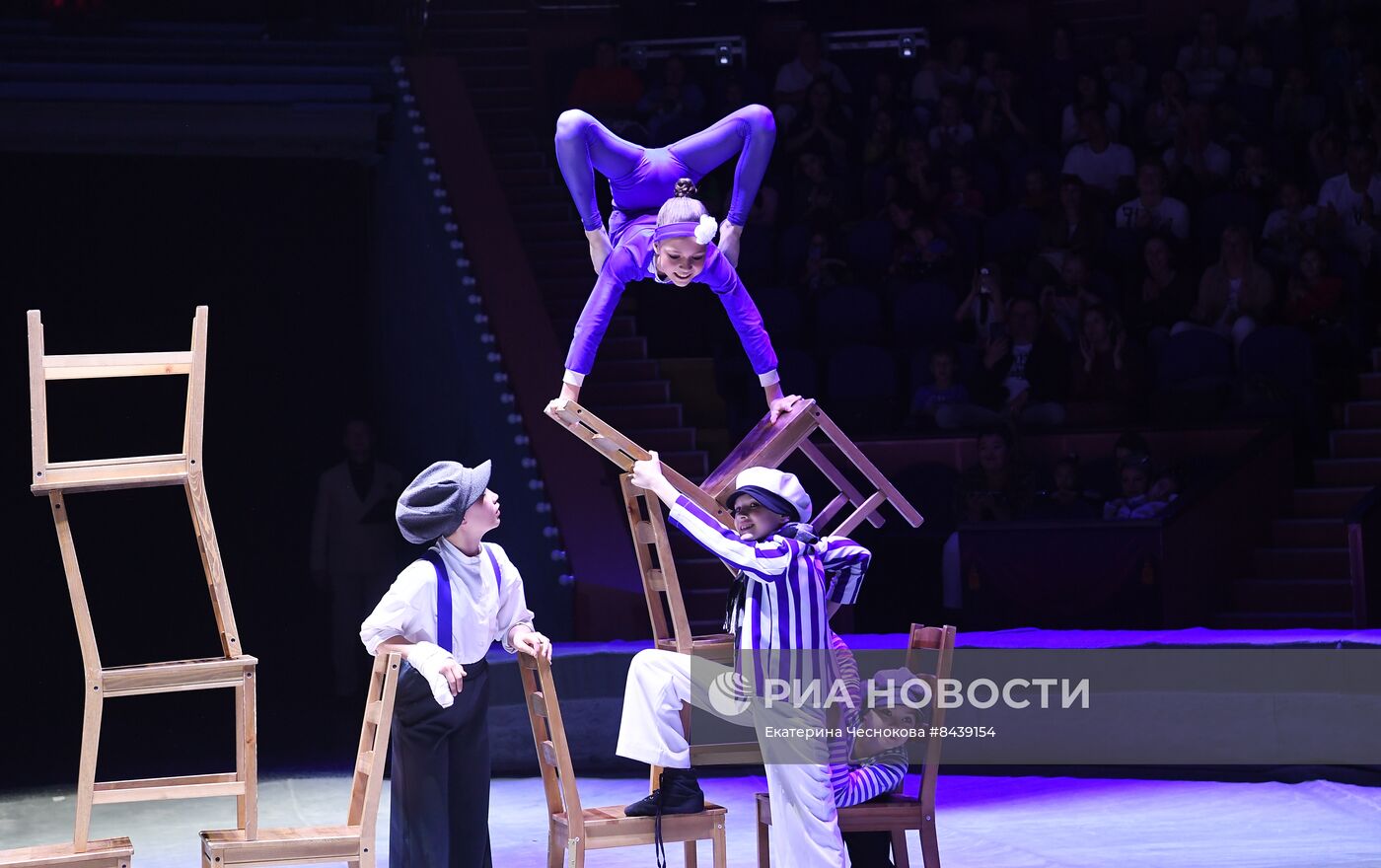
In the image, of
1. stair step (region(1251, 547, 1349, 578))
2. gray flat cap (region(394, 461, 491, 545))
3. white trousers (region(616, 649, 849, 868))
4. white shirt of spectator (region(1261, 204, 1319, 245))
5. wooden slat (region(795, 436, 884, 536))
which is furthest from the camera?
white shirt of spectator (region(1261, 204, 1319, 245))

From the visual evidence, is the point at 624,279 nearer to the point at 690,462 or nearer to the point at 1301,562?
the point at 690,462

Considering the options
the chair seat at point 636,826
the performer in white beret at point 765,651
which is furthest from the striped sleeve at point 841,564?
the chair seat at point 636,826

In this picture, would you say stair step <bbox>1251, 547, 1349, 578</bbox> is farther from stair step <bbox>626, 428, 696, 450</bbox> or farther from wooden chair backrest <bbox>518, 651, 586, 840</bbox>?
wooden chair backrest <bbox>518, 651, 586, 840</bbox>

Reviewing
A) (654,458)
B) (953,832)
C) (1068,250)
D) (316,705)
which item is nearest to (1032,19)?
(1068,250)

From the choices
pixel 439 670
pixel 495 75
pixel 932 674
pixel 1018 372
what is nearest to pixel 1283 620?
pixel 1018 372

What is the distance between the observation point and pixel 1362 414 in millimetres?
8281

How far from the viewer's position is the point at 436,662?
13.0 ft

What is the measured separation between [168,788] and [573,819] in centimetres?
99

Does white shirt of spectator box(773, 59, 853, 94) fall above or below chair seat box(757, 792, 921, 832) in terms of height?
above

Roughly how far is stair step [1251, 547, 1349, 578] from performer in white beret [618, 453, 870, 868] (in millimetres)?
4112

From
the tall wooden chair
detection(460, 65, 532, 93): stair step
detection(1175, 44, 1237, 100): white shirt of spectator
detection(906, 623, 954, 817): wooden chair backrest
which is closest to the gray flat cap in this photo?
the tall wooden chair

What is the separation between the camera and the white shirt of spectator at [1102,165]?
948 cm

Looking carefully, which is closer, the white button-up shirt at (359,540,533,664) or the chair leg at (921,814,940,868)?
the white button-up shirt at (359,540,533,664)

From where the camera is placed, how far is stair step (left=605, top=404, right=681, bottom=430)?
346 inches
